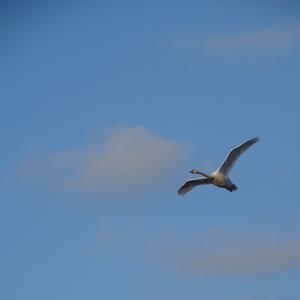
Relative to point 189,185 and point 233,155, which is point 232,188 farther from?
point 189,185

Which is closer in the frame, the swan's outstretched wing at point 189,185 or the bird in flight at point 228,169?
the bird in flight at point 228,169

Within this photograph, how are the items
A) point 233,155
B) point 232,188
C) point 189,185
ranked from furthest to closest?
point 189,185 → point 233,155 → point 232,188

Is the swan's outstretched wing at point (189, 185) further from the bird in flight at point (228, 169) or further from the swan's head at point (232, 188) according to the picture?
the swan's head at point (232, 188)

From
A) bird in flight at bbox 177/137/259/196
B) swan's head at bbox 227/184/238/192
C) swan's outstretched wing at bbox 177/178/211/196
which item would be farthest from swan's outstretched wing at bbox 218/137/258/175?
swan's outstretched wing at bbox 177/178/211/196

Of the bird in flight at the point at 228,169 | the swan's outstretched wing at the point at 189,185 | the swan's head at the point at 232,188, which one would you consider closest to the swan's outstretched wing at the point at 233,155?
the bird in flight at the point at 228,169

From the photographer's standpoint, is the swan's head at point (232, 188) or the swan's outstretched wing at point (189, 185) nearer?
the swan's head at point (232, 188)

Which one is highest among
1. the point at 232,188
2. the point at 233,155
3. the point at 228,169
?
the point at 233,155

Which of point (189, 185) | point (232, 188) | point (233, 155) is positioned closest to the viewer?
point (232, 188)

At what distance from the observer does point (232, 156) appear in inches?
5354

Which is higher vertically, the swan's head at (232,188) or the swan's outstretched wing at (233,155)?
the swan's outstretched wing at (233,155)

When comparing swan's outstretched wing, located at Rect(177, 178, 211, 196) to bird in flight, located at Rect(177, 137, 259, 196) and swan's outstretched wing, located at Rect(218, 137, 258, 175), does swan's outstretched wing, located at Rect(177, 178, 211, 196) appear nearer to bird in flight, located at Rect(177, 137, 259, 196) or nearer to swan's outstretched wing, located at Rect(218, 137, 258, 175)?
bird in flight, located at Rect(177, 137, 259, 196)

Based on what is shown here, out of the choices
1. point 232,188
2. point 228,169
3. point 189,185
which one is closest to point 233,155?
point 228,169

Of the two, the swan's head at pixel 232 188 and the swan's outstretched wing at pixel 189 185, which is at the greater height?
the swan's outstretched wing at pixel 189 185

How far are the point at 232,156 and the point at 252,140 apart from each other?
1.71m
